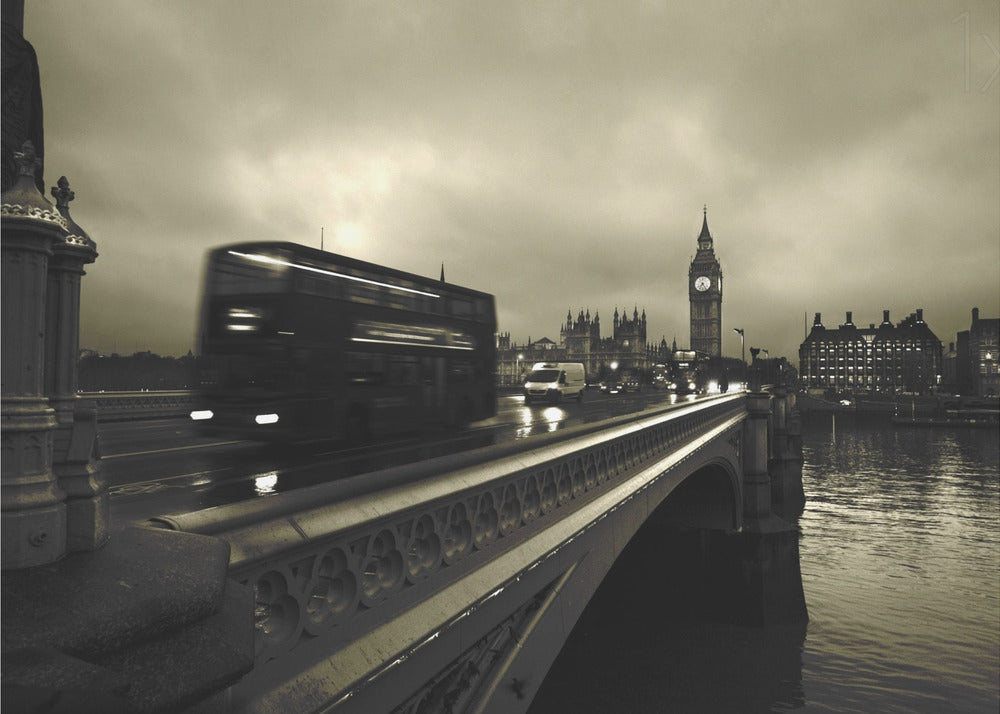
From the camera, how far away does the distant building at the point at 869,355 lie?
185 metres

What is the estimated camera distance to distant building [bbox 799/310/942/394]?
185 meters

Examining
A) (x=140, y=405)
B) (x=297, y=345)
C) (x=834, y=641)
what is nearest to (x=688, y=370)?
(x=834, y=641)

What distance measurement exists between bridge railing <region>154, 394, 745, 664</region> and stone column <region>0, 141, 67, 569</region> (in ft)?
2.07

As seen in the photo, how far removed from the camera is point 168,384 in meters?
28.6

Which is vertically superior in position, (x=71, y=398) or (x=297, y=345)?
(x=297, y=345)

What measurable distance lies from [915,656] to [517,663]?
69.5ft

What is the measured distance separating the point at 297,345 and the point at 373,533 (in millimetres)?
8943

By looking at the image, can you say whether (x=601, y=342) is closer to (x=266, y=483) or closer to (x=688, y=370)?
(x=688, y=370)

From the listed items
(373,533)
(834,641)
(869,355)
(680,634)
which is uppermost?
(869,355)

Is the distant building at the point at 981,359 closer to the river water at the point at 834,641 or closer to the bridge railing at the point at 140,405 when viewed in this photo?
the river water at the point at 834,641

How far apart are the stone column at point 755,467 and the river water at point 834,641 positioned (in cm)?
277

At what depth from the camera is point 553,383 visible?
3350cm

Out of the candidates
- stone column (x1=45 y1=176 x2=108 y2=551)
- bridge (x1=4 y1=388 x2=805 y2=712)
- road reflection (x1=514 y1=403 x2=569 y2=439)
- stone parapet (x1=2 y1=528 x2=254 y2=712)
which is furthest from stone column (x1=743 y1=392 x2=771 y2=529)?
stone column (x1=45 y1=176 x2=108 y2=551)

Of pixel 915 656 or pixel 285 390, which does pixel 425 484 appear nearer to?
pixel 285 390
